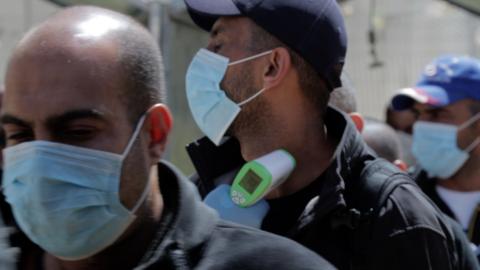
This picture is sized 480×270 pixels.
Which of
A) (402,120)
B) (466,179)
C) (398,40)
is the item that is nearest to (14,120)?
(466,179)

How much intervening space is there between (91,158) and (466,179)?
2.99 m

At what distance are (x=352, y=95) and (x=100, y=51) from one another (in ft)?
6.29

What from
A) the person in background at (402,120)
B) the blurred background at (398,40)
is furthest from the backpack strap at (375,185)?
the blurred background at (398,40)

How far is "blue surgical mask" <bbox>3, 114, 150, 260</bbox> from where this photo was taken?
2.05 meters

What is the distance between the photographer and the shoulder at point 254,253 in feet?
6.19

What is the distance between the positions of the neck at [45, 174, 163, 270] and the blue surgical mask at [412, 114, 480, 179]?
283 centimetres

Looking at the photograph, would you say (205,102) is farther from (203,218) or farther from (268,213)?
(203,218)

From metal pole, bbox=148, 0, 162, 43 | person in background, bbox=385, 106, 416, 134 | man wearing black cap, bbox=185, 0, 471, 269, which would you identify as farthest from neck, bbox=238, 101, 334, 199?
person in background, bbox=385, 106, 416, 134

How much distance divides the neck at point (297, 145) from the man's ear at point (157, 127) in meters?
0.77

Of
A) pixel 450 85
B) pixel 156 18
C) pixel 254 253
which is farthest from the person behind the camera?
pixel 156 18

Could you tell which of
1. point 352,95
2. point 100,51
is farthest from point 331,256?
point 352,95

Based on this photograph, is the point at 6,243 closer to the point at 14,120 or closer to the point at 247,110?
the point at 14,120

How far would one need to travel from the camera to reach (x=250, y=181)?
2.88 metres

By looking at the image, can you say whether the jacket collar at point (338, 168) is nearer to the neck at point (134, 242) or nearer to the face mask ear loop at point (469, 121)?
the neck at point (134, 242)
